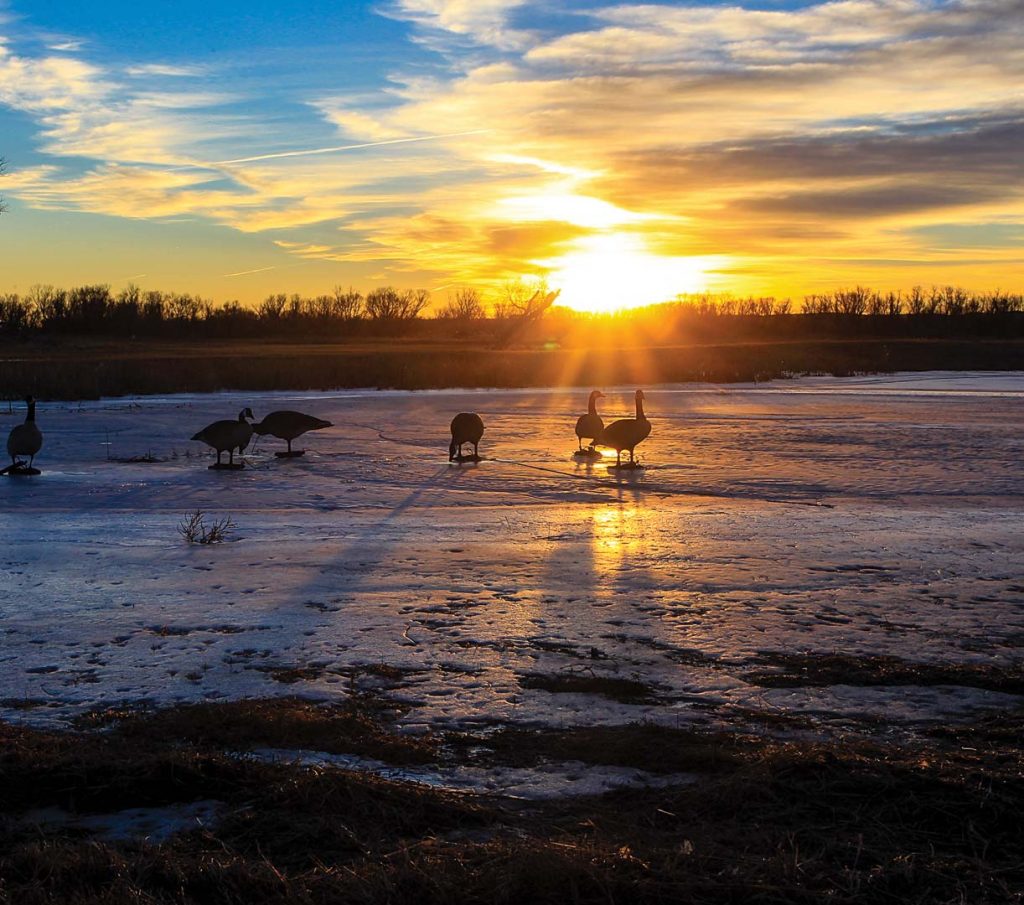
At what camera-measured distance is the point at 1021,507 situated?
11.1 m

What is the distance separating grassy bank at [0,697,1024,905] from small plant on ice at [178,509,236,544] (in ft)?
14.6

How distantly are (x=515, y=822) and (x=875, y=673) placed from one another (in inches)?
101

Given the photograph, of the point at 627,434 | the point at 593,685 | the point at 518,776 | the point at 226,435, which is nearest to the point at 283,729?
the point at 518,776

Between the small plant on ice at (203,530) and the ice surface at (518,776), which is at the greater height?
the small plant on ice at (203,530)

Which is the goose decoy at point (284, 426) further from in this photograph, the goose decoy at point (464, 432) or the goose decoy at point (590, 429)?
the goose decoy at point (590, 429)

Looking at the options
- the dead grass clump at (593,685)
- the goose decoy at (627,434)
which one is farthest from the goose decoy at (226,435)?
the dead grass clump at (593,685)

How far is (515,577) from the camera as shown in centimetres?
788

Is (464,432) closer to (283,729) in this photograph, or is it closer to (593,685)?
(593,685)

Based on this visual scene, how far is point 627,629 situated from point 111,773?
3253mm

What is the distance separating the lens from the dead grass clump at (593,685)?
204 inches

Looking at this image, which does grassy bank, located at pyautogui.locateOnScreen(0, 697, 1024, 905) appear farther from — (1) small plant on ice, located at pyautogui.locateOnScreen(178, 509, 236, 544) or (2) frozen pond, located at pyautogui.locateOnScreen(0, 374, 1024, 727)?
(1) small plant on ice, located at pyautogui.locateOnScreen(178, 509, 236, 544)

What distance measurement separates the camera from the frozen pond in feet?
17.5

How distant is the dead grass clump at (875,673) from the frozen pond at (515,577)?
3.4 inches

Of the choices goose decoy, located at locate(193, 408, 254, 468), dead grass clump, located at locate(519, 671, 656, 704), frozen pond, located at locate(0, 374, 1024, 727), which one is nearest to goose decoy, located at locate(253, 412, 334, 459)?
frozen pond, located at locate(0, 374, 1024, 727)
